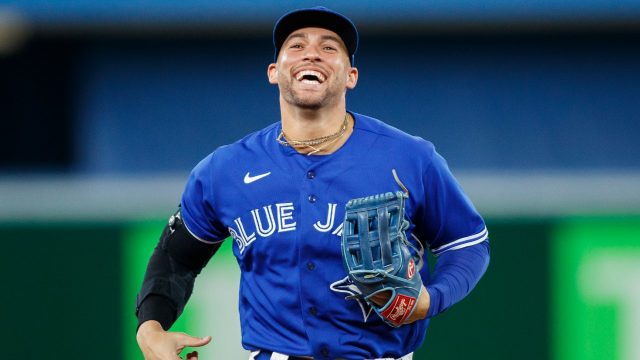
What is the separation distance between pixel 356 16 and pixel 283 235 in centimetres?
491

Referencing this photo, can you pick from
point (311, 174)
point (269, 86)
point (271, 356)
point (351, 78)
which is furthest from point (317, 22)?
point (269, 86)

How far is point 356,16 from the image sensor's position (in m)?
7.91

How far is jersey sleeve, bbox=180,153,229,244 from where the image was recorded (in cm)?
339

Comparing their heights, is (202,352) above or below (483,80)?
below

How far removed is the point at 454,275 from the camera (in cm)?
323

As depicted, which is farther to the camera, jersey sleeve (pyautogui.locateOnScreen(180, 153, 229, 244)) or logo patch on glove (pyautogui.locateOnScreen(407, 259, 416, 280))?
jersey sleeve (pyautogui.locateOnScreen(180, 153, 229, 244))

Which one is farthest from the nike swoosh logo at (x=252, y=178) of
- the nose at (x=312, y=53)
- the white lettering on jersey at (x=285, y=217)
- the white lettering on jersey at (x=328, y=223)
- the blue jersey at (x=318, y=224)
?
the nose at (x=312, y=53)

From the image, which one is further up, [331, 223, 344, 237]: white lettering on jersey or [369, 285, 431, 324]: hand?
[331, 223, 344, 237]: white lettering on jersey

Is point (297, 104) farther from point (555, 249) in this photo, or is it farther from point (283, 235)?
point (555, 249)

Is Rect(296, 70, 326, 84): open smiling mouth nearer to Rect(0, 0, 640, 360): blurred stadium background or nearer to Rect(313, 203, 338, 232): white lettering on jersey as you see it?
Rect(313, 203, 338, 232): white lettering on jersey

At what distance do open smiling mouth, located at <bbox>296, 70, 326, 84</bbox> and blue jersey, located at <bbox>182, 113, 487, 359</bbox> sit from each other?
0.75ft

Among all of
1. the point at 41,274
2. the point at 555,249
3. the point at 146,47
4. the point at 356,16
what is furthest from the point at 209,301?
the point at 146,47

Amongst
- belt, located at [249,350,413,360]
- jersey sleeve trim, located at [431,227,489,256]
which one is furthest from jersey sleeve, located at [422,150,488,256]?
belt, located at [249,350,413,360]

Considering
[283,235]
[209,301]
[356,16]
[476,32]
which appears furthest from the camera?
[476,32]
